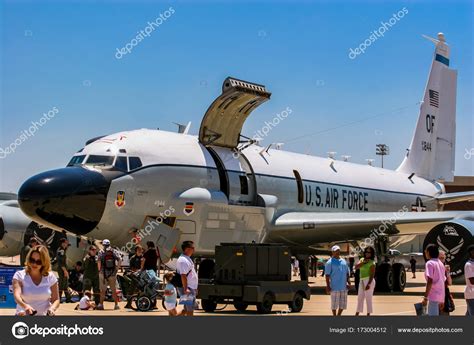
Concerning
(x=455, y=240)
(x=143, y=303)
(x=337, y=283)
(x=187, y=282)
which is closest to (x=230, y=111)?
(x=455, y=240)

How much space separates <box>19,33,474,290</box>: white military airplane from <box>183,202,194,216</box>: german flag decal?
0.10 feet

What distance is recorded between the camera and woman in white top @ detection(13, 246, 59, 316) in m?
8.99

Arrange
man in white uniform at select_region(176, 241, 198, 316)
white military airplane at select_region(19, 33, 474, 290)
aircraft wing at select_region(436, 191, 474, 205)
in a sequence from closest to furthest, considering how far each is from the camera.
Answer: man in white uniform at select_region(176, 241, 198, 316)
white military airplane at select_region(19, 33, 474, 290)
aircraft wing at select_region(436, 191, 474, 205)

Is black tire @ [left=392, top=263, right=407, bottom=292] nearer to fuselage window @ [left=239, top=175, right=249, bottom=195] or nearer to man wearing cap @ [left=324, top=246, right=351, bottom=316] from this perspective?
fuselage window @ [left=239, top=175, right=249, bottom=195]

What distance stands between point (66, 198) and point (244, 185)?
6340mm

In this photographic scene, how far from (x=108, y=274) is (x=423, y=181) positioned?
20367 mm

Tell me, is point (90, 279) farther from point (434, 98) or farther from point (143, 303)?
point (434, 98)

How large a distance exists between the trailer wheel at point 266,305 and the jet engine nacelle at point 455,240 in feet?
20.7

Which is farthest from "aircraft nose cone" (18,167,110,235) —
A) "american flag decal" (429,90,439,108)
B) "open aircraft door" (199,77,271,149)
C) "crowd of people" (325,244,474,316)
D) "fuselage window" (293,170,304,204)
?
"american flag decal" (429,90,439,108)

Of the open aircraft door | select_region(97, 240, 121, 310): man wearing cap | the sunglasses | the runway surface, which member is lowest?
the runway surface

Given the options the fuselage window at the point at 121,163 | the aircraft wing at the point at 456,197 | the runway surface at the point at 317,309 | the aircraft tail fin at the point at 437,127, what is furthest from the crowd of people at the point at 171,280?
the aircraft tail fin at the point at 437,127

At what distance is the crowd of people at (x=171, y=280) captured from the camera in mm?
9055

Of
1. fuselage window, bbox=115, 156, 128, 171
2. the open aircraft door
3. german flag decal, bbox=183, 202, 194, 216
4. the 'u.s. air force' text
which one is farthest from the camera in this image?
the 'u.s. air force' text
